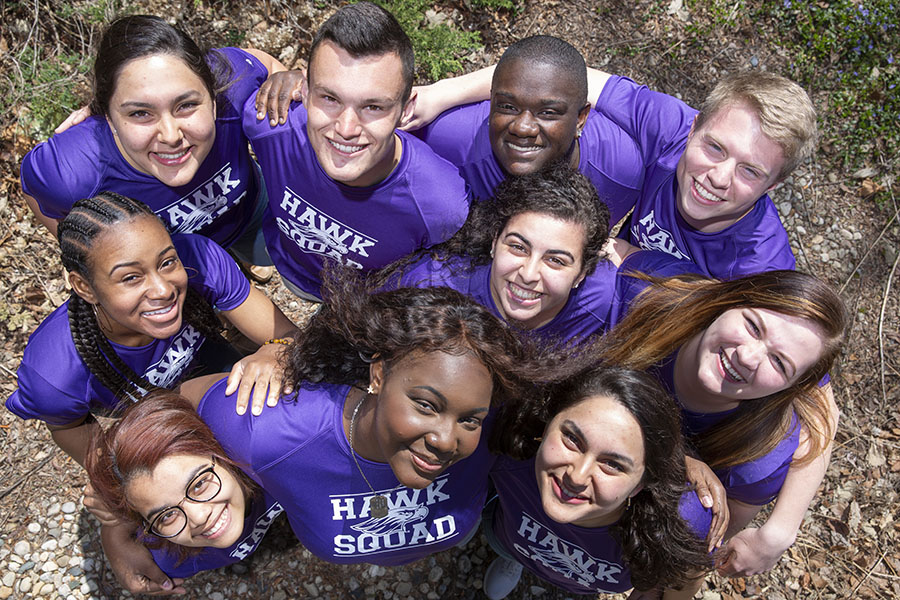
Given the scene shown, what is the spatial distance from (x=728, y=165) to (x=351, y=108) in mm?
2014

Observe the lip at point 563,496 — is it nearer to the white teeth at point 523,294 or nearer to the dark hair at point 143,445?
the white teeth at point 523,294

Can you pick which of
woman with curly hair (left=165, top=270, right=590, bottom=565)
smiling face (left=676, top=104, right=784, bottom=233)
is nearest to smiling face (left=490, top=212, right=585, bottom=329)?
woman with curly hair (left=165, top=270, right=590, bottom=565)

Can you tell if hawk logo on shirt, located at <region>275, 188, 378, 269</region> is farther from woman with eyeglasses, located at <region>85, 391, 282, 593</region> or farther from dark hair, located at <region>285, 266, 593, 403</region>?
woman with eyeglasses, located at <region>85, 391, 282, 593</region>

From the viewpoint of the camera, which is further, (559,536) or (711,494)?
(559,536)

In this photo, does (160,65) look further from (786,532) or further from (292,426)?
(786,532)

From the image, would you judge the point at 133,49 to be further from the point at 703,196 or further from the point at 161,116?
the point at 703,196

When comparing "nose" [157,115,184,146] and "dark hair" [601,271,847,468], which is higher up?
"nose" [157,115,184,146]

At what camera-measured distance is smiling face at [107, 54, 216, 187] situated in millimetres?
3238

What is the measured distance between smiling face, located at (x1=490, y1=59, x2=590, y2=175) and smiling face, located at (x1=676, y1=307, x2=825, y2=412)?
128cm

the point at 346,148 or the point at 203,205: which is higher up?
the point at 346,148

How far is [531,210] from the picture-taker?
342cm

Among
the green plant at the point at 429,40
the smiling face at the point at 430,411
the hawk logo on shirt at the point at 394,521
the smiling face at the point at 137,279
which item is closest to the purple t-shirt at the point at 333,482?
the hawk logo on shirt at the point at 394,521

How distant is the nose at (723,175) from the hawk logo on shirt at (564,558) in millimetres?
2025

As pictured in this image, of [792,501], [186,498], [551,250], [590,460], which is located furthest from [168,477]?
[792,501]
